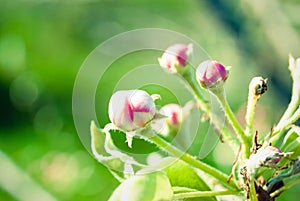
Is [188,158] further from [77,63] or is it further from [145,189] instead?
[77,63]

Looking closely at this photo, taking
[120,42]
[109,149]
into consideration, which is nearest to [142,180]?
[109,149]

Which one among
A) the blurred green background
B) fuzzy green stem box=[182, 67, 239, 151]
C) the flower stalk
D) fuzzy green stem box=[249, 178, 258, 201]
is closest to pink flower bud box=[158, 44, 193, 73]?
fuzzy green stem box=[182, 67, 239, 151]

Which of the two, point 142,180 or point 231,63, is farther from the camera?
point 231,63

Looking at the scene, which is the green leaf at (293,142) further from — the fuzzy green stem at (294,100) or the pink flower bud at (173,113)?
the pink flower bud at (173,113)

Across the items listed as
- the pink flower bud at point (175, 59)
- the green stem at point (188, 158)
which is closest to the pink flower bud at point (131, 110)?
the green stem at point (188, 158)

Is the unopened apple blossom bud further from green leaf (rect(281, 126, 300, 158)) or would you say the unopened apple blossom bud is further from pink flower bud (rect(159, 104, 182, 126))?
pink flower bud (rect(159, 104, 182, 126))

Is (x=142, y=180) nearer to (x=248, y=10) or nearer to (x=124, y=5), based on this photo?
(x=248, y=10)
